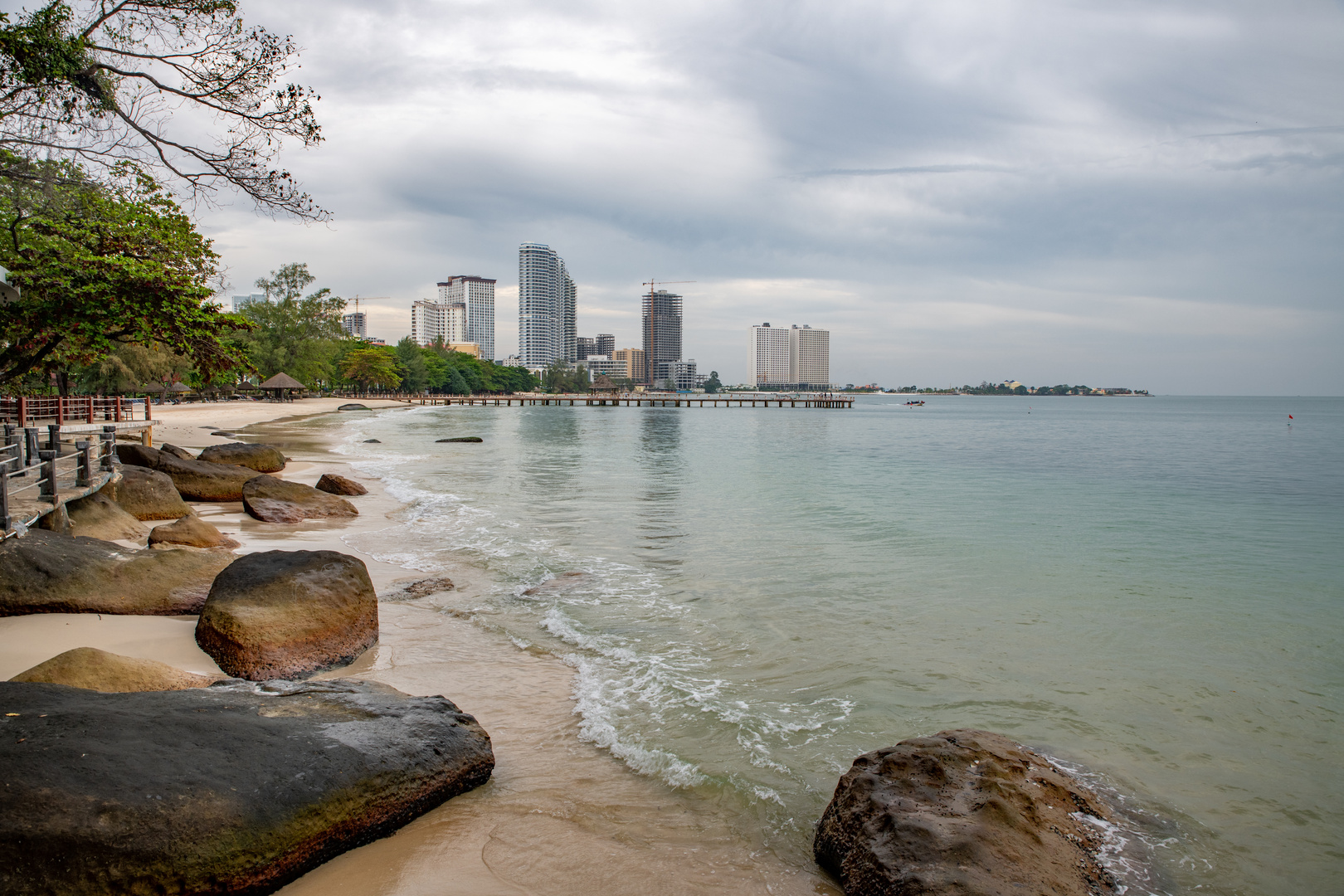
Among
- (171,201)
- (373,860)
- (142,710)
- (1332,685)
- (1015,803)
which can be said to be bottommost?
(1332,685)

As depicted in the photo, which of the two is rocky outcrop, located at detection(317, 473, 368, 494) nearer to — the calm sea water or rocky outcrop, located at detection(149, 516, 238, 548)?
the calm sea water

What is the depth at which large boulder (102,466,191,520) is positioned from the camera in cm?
1127

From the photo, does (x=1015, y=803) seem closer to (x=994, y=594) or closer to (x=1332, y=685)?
(x=1332, y=685)

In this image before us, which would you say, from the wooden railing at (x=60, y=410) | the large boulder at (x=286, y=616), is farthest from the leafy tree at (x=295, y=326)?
the large boulder at (x=286, y=616)

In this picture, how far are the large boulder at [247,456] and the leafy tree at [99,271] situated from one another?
30.3 ft

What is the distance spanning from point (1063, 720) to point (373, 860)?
5.25 meters

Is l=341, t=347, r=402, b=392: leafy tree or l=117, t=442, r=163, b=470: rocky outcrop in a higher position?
l=341, t=347, r=402, b=392: leafy tree

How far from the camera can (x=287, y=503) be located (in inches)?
518

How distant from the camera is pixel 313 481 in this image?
747 inches

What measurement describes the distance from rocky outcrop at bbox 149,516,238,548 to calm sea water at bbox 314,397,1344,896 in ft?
6.88

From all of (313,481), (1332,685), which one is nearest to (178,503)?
(313,481)

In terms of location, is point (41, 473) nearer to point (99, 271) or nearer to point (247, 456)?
point (99, 271)

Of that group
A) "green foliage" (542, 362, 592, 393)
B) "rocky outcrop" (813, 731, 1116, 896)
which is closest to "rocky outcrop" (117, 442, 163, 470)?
"rocky outcrop" (813, 731, 1116, 896)

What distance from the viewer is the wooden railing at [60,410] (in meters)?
19.8
